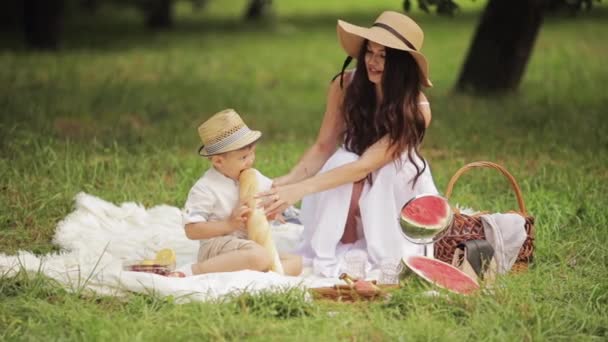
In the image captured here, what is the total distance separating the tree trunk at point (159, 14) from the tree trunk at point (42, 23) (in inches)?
199

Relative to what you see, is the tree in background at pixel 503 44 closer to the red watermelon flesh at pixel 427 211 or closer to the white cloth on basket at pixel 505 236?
the white cloth on basket at pixel 505 236

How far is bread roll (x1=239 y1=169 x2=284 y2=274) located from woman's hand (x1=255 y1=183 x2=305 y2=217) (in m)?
0.05

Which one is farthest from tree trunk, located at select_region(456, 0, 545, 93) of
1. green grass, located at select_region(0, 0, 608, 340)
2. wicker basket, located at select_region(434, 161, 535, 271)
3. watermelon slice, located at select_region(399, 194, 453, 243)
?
watermelon slice, located at select_region(399, 194, 453, 243)

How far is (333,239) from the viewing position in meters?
5.22

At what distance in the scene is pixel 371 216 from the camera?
5172 millimetres

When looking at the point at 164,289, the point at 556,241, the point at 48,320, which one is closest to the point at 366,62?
the point at 556,241

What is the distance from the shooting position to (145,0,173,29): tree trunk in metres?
20.3

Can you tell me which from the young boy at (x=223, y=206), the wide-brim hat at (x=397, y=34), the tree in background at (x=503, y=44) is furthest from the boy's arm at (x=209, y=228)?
the tree in background at (x=503, y=44)

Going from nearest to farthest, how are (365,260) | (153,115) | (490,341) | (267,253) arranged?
(490,341) → (267,253) → (365,260) → (153,115)

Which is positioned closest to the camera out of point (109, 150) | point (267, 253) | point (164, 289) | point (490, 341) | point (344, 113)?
point (490, 341)

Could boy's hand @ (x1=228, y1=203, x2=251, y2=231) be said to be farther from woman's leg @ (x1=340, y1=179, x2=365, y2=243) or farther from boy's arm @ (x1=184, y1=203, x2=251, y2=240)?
woman's leg @ (x1=340, y1=179, x2=365, y2=243)

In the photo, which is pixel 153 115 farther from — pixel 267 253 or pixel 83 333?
pixel 83 333

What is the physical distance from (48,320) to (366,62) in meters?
2.16

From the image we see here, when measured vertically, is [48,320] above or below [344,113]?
below
